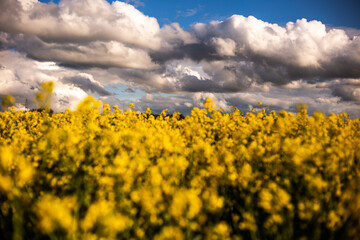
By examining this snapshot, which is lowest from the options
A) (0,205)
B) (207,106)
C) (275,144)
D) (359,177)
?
(0,205)

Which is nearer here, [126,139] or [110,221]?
[110,221]

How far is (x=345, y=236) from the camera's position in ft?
9.43

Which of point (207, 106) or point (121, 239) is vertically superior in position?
point (207, 106)

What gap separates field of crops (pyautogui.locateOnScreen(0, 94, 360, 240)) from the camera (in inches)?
109

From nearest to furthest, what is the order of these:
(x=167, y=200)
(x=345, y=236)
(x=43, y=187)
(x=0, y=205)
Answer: (x=345, y=236)
(x=167, y=200)
(x=0, y=205)
(x=43, y=187)

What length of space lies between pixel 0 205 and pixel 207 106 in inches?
238

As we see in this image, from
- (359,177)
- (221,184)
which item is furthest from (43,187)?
(359,177)

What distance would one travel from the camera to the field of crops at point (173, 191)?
9.06ft

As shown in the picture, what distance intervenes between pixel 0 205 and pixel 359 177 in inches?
216

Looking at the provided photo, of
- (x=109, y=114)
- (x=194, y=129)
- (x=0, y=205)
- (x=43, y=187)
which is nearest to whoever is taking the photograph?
(x=0, y=205)

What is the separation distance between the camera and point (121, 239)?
2920 millimetres

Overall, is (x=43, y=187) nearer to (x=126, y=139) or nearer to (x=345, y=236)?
(x=126, y=139)

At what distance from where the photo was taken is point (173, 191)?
3.21 meters

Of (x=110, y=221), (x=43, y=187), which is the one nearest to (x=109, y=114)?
(x=43, y=187)
